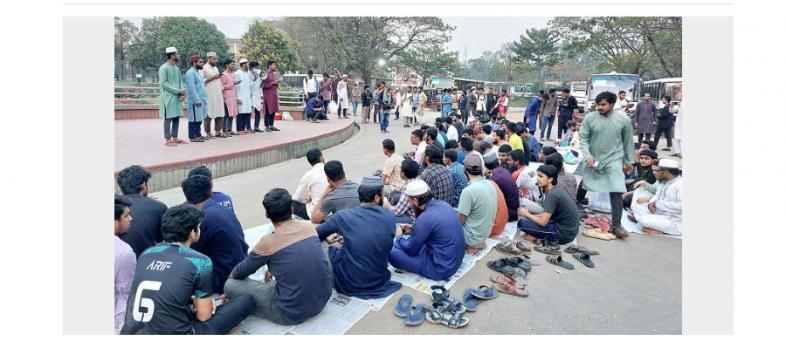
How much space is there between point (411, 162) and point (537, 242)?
1469 millimetres

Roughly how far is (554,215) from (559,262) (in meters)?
0.53

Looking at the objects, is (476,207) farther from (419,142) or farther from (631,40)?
(631,40)

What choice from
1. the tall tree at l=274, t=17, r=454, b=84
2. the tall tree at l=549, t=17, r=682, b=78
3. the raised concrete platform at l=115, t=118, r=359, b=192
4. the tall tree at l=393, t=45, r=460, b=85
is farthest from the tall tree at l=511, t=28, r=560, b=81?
the raised concrete platform at l=115, t=118, r=359, b=192

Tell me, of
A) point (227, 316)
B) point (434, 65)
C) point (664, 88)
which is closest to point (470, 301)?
point (227, 316)

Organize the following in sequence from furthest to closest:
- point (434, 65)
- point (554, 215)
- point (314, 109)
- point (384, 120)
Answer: point (434, 65), point (384, 120), point (314, 109), point (554, 215)

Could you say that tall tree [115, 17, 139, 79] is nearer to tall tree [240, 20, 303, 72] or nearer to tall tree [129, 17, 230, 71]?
tall tree [129, 17, 230, 71]

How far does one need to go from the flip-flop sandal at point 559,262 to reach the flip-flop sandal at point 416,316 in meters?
1.51

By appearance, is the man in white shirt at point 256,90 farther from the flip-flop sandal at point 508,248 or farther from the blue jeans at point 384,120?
the flip-flop sandal at point 508,248

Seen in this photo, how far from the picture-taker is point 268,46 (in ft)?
98.3

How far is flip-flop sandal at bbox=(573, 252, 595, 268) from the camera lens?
3.96 metres

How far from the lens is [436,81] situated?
3731 cm

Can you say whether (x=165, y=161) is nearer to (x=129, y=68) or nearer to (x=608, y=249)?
(x=608, y=249)

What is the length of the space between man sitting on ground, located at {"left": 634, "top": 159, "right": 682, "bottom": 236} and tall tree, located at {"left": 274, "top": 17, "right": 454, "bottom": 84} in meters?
23.8

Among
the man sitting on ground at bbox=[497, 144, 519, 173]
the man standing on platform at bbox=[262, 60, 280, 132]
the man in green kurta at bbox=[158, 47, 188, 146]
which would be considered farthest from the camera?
the man standing on platform at bbox=[262, 60, 280, 132]
